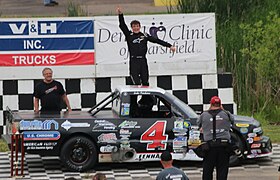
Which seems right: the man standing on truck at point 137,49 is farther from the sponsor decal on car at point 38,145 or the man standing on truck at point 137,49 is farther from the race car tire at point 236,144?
the sponsor decal on car at point 38,145

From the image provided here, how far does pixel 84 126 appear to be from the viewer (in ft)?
49.5

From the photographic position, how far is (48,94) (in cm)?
1622

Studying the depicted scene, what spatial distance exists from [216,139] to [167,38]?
5123 millimetres

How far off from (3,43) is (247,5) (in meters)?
6.09

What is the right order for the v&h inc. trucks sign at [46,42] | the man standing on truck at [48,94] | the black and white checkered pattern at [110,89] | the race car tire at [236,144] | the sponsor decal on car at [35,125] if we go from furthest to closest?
the v&h inc. trucks sign at [46,42] < the black and white checkered pattern at [110,89] < the man standing on truck at [48,94] < the race car tire at [236,144] < the sponsor decal on car at [35,125]

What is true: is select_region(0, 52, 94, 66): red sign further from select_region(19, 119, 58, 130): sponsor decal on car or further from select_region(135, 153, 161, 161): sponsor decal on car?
select_region(135, 153, 161, 161): sponsor decal on car

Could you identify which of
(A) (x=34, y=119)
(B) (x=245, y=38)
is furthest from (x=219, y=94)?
(A) (x=34, y=119)

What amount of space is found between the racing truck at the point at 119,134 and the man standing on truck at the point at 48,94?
78 cm

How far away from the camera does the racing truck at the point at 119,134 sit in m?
14.9

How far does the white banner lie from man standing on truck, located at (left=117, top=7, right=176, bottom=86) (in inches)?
30.9

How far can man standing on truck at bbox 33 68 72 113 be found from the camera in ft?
53.1

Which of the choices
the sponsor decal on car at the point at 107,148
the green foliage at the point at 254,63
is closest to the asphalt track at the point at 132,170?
the sponsor decal on car at the point at 107,148

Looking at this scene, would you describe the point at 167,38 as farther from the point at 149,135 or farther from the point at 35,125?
the point at 35,125

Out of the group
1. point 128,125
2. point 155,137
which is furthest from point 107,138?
point 155,137
